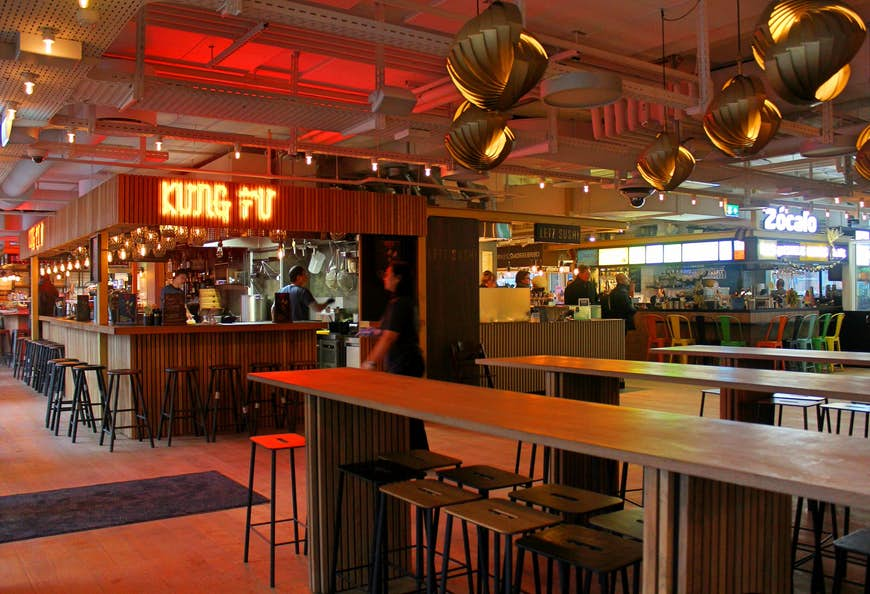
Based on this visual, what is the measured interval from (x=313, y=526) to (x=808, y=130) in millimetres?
6383

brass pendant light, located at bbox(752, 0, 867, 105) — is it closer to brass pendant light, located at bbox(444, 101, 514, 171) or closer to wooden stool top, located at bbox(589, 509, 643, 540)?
brass pendant light, located at bbox(444, 101, 514, 171)

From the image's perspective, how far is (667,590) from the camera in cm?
219

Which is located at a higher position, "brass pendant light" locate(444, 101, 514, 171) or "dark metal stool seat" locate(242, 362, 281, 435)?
"brass pendant light" locate(444, 101, 514, 171)

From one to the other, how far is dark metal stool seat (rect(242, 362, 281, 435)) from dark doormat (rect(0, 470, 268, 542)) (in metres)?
1.98

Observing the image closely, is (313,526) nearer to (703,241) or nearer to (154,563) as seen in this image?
(154,563)

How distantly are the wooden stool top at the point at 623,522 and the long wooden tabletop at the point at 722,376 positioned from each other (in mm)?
1439

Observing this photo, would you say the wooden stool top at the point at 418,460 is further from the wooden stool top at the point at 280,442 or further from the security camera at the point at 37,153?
the security camera at the point at 37,153

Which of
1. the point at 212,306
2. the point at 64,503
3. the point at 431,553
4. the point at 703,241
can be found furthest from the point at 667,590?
the point at 703,241

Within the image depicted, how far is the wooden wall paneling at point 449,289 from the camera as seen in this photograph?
9891 millimetres

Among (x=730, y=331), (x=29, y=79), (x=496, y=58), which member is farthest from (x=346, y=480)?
(x=730, y=331)

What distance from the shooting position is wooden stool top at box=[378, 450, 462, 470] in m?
3.49

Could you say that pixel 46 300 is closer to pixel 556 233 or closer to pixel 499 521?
pixel 556 233

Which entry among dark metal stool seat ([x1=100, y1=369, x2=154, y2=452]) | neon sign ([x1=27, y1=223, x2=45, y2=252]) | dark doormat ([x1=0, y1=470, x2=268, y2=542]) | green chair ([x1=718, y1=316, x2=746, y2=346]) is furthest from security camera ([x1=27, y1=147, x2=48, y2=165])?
green chair ([x1=718, y1=316, x2=746, y2=346])

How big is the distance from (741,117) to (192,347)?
5.87 m
